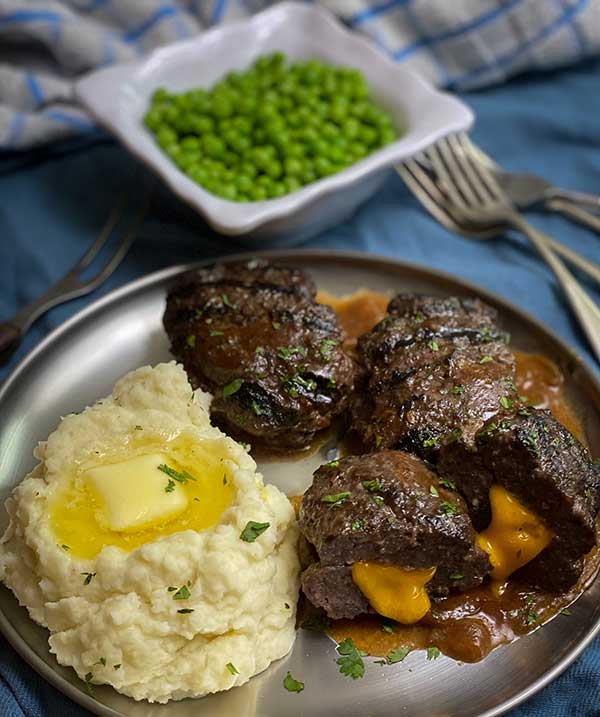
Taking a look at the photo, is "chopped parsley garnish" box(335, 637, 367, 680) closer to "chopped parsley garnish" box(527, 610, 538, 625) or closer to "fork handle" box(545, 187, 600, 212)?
"chopped parsley garnish" box(527, 610, 538, 625)

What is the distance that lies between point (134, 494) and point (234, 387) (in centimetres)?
114

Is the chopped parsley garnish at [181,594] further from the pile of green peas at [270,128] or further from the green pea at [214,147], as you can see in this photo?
the green pea at [214,147]

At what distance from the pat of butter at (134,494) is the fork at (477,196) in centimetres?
430

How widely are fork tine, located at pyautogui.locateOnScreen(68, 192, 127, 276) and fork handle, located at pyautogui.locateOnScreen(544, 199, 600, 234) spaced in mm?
4127

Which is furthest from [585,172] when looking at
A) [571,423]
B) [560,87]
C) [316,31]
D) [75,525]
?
[75,525]

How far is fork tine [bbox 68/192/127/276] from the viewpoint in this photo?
795cm

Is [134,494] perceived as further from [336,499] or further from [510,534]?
[510,534]

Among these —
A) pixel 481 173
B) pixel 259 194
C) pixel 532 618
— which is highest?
pixel 259 194

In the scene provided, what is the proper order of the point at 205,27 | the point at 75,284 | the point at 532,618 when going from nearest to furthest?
1. the point at 532,618
2. the point at 75,284
3. the point at 205,27

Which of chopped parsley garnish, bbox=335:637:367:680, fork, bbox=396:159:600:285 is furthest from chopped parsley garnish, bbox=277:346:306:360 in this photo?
fork, bbox=396:159:600:285

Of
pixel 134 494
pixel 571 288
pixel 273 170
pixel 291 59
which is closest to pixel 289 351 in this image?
pixel 134 494

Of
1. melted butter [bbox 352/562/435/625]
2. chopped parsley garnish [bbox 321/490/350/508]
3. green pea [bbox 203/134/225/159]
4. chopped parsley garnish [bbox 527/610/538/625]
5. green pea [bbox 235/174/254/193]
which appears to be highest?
green pea [bbox 203/134/225/159]

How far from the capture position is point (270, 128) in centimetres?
833

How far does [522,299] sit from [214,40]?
398 centimetres
